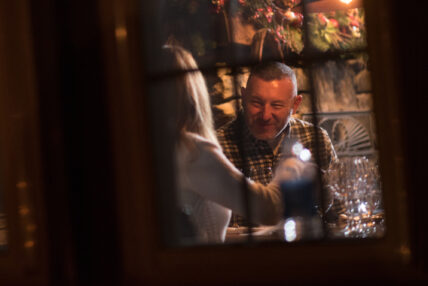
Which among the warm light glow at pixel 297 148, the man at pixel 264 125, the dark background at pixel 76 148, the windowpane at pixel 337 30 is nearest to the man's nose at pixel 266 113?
the man at pixel 264 125

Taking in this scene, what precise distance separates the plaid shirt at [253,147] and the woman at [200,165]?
22 mm

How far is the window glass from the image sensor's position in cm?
158

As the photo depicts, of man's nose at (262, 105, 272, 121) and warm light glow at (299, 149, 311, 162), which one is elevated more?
man's nose at (262, 105, 272, 121)

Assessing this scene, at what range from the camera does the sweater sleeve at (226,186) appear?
161cm

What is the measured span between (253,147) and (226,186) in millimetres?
145

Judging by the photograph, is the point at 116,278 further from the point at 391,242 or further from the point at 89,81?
the point at 391,242

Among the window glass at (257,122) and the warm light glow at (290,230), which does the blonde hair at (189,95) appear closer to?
the window glass at (257,122)

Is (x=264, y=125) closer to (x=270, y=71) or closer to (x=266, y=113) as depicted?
(x=266, y=113)

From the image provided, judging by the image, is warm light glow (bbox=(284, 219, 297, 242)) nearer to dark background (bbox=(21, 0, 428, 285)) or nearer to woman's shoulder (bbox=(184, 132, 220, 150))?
woman's shoulder (bbox=(184, 132, 220, 150))

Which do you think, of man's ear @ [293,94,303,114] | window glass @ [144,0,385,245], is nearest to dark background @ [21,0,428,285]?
window glass @ [144,0,385,245]

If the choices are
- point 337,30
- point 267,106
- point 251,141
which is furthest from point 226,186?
point 337,30

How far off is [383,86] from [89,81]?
855mm

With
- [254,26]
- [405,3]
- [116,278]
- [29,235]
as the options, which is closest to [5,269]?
[29,235]

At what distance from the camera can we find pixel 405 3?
143 centimetres
